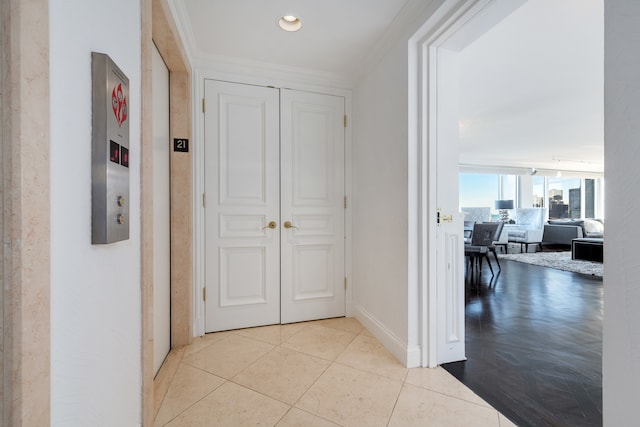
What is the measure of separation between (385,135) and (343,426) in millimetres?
1843

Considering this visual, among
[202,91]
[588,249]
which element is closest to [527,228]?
[588,249]

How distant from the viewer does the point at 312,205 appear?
2.64 metres

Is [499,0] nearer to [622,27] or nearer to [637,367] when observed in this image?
[622,27]

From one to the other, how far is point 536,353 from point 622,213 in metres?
1.76

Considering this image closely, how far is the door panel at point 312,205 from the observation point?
2566 mm

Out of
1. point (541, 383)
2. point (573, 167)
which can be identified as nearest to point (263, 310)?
point (541, 383)

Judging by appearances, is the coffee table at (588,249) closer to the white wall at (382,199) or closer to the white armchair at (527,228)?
the white armchair at (527,228)

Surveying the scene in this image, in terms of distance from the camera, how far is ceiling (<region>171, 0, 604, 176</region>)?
1794 millimetres

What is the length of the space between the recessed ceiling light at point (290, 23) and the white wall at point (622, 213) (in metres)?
1.63

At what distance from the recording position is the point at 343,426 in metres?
1.35

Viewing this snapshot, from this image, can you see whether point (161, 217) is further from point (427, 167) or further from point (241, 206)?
point (427, 167)

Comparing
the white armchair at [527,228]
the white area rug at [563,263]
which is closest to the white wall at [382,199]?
the white area rug at [563,263]

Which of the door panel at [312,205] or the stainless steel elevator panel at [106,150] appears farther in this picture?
the door panel at [312,205]

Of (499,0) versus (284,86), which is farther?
(284,86)
